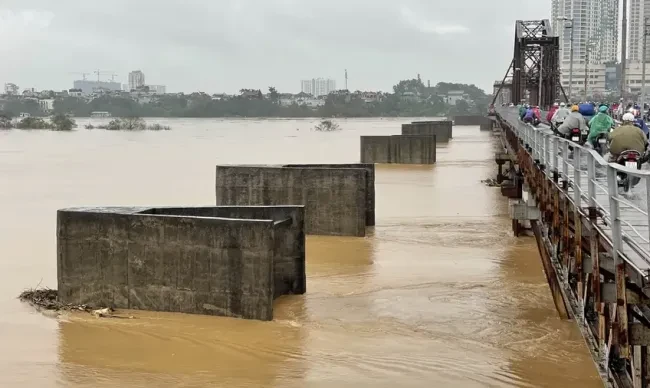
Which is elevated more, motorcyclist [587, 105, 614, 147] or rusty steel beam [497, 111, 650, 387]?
motorcyclist [587, 105, 614, 147]

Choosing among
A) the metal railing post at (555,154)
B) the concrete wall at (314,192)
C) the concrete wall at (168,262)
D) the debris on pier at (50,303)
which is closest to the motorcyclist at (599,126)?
the metal railing post at (555,154)

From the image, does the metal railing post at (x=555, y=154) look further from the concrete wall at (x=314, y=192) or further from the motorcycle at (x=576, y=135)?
the concrete wall at (x=314, y=192)

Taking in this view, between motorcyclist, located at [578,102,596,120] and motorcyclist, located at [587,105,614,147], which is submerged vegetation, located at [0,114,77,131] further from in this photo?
motorcyclist, located at [587,105,614,147]

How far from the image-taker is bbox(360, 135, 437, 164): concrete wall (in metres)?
53.4

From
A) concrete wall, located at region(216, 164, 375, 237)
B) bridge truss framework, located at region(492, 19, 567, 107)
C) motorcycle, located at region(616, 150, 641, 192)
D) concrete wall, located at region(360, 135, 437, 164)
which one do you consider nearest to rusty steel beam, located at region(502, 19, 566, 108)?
bridge truss framework, located at region(492, 19, 567, 107)

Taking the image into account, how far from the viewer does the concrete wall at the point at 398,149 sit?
5338 cm

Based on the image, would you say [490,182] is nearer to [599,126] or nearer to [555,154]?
[599,126]

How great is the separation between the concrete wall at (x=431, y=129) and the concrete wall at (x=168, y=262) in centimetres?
6334

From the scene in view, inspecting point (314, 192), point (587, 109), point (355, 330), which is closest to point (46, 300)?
point (355, 330)

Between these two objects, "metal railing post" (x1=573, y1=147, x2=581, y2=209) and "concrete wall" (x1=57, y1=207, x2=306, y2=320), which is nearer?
"metal railing post" (x1=573, y1=147, x2=581, y2=209)

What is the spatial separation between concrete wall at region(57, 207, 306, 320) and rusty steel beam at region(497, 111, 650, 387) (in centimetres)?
463

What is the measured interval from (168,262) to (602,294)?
8.51 metres

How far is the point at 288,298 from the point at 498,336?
4.21 m

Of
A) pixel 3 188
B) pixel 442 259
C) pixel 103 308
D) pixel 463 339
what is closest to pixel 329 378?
pixel 463 339
